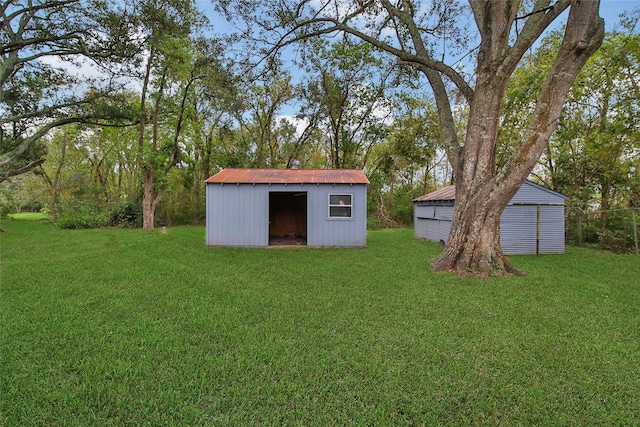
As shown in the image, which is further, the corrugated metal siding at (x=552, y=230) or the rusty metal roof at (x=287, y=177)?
the rusty metal roof at (x=287, y=177)

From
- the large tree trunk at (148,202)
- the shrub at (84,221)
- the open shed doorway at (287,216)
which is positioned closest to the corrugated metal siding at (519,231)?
the open shed doorway at (287,216)

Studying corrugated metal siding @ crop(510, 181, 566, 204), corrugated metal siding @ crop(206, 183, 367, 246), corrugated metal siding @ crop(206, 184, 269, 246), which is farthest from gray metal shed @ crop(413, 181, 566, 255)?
corrugated metal siding @ crop(206, 184, 269, 246)

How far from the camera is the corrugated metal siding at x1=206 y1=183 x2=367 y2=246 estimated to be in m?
8.80

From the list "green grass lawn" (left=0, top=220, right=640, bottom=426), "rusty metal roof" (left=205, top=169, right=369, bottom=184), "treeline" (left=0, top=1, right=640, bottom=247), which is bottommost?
"green grass lawn" (left=0, top=220, right=640, bottom=426)

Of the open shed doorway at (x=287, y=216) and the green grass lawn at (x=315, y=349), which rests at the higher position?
the open shed doorway at (x=287, y=216)

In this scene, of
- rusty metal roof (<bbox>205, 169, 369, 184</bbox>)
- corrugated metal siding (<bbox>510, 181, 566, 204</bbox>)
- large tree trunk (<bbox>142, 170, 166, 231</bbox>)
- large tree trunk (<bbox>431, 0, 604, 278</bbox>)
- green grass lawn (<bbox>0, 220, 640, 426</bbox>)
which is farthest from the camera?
large tree trunk (<bbox>142, 170, 166, 231</bbox>)

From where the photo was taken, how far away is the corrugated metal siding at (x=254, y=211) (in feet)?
28.9

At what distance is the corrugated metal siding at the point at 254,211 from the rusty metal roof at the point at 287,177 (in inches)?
5.9

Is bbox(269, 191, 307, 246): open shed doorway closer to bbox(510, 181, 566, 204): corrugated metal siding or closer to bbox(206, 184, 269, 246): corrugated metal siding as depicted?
bbox(206, 184, 269, 246): corrugated metal siding

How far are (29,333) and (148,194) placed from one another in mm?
11757

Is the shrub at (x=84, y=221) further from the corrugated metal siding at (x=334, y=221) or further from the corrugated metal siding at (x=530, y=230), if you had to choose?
the corrugated metal siding at (x=530, y=230)

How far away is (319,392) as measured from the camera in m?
2.11

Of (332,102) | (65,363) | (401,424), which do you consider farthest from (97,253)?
(332,102)

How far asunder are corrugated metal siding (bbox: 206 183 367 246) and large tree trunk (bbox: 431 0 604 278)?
126 inches
